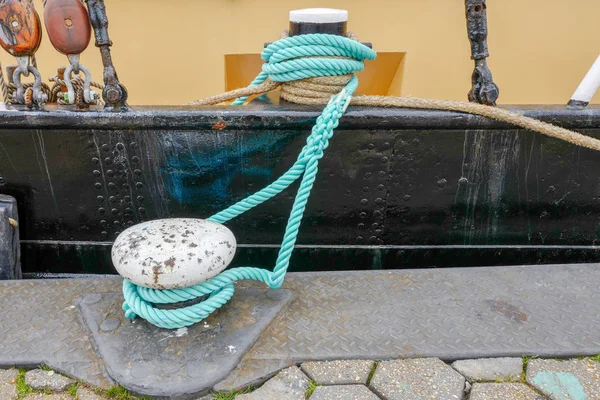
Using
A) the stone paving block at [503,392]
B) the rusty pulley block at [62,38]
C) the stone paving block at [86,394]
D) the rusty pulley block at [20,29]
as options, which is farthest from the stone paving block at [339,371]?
the rusty pulley block at [20,29]

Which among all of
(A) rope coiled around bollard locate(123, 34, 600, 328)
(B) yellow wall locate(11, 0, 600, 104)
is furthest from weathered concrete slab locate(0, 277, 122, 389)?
(B) yellow wall locate(11, 0, 600, 104)

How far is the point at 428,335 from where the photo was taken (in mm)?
1962

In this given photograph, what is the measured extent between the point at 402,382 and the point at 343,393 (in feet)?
0.72

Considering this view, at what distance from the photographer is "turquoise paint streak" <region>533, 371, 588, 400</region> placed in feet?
5.55

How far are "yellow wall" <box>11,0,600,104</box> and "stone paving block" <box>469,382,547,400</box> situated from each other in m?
2.13

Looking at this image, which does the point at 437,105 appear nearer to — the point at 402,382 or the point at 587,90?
the point at 587,90

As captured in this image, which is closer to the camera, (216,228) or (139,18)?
(216,228)

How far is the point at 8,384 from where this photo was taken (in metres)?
1.75

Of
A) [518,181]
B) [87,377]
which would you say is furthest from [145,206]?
[518,181]

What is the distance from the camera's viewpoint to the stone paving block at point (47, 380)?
1.74 meters

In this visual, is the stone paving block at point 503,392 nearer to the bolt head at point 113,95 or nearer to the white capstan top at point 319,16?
the white capstan top at point 319,16

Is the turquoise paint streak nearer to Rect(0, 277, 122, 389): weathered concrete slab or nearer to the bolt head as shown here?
Rect(0, 277, 122, 389): weathered concrete slab

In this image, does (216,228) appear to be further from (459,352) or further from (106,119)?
(459,352)

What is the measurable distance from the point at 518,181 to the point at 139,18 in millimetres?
2558
